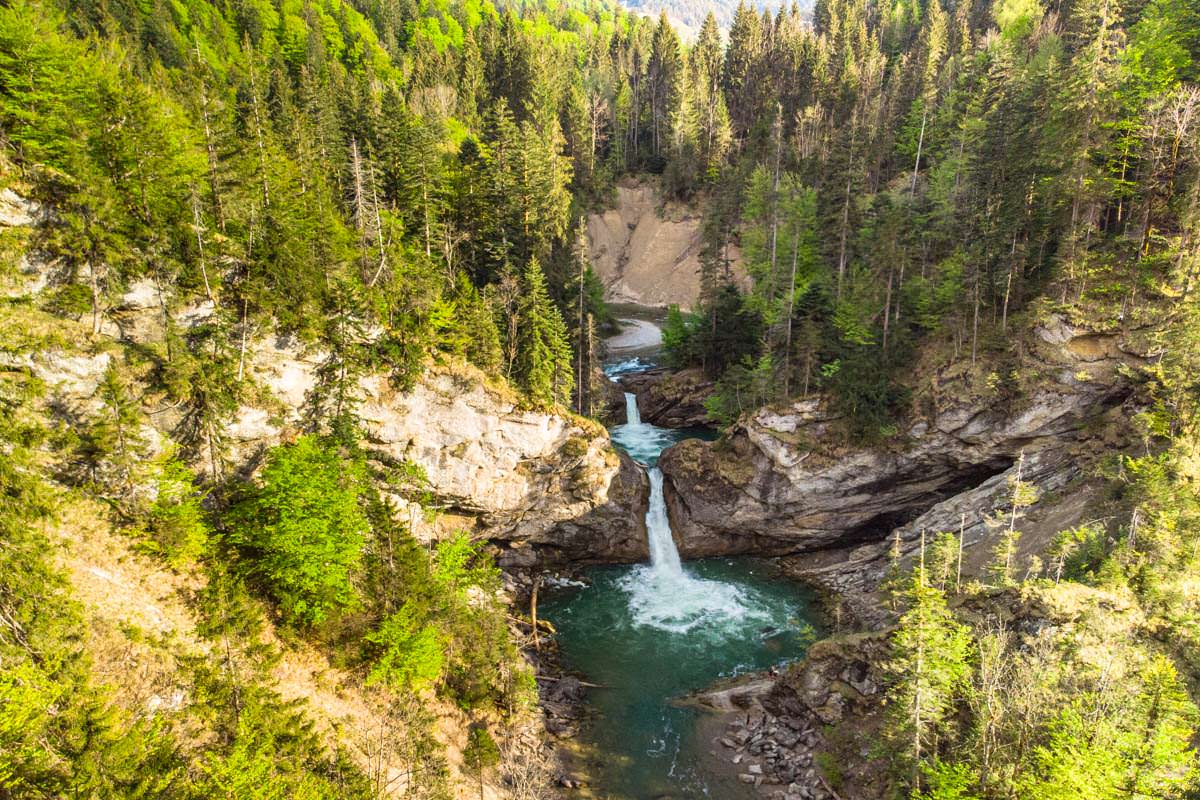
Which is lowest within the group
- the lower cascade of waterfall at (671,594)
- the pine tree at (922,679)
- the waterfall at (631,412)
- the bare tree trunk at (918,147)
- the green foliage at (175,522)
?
the lower cascade of waterfall at (671,594)

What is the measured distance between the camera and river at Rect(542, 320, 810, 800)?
82.5ft

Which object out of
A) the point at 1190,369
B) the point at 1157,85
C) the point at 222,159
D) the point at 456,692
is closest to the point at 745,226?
the point at 1157,85

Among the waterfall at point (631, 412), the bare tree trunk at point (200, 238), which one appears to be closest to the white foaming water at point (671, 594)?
the waterfall at point (631, 412)

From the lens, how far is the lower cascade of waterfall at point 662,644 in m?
25.2

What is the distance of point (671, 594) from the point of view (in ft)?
124

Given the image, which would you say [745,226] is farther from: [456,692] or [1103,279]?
[456,692]

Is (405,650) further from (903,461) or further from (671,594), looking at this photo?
(903,461)

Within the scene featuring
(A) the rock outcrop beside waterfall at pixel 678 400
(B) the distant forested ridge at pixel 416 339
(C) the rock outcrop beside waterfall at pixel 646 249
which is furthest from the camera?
(C) the rock outcrop beside waterfall at pixel 646 249

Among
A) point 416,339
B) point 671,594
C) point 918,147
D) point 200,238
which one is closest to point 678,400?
point 671,594

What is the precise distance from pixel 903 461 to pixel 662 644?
764 inches

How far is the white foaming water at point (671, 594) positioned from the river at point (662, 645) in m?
0.07

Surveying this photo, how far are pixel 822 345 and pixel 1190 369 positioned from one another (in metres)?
18.3

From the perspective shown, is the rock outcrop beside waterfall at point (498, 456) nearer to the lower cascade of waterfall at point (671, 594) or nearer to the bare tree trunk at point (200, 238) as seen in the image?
the lower cascade of waterfall at point (671, 594)

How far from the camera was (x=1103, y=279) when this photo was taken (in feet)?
107
